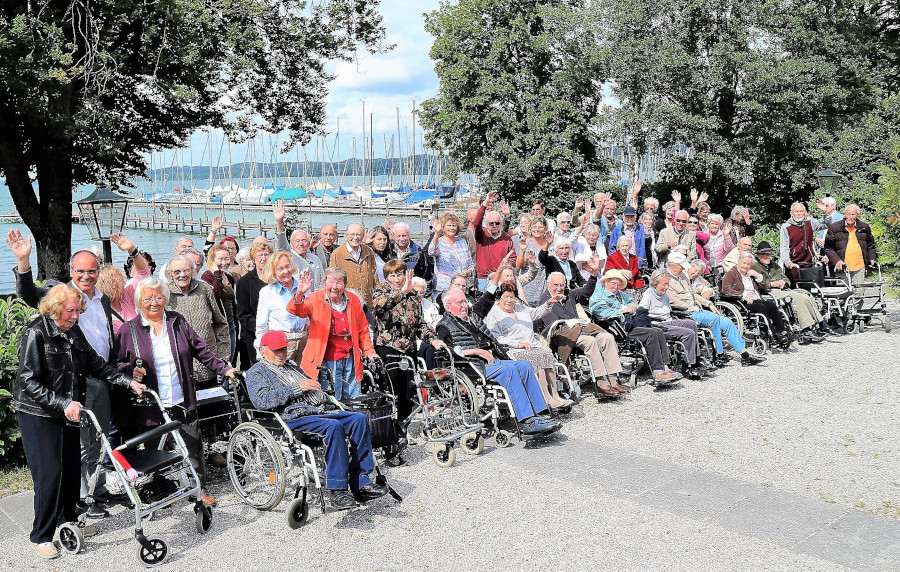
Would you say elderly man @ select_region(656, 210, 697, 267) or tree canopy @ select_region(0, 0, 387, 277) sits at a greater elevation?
tree canopy @ select_region(0, 0, 387, 277)

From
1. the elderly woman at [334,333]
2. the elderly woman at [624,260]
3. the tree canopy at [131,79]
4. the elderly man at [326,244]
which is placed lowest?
the elderly woman at [334,333]

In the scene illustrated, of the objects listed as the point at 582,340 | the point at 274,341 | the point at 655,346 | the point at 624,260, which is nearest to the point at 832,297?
the point at 624,260

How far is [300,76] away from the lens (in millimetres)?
15516

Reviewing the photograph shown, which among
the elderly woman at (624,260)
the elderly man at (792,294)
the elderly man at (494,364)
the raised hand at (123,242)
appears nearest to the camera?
the raised hand at (123,242)

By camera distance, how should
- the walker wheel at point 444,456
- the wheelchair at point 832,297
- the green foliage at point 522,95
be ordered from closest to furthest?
the walker wheel at point 444,456 < the wheelchair at point 832,297 < the green foliage at point 522,95

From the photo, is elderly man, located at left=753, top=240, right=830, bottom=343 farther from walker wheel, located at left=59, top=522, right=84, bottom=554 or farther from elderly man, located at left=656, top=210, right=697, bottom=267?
walker wheel, located at left=59, top=522, right=84, bottom=554

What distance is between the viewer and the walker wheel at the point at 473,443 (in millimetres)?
6234

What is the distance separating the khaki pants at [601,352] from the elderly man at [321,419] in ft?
10.9

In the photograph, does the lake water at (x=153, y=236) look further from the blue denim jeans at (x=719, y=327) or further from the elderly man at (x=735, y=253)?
the elderly man at (x=735, y=253)

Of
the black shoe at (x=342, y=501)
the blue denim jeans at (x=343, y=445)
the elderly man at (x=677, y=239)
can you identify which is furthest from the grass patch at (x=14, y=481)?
the elderly man at (x=677, y=239)

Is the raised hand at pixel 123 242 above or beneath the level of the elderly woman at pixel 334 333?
above

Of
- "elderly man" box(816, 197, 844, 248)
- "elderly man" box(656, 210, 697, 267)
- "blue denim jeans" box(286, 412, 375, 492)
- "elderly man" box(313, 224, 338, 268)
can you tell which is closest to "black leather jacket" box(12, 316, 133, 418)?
"blue denim jeans" box(286, 412, 375, 492)

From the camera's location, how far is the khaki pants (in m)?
7.72

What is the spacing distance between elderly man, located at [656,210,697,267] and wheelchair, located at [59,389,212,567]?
7689 mm
